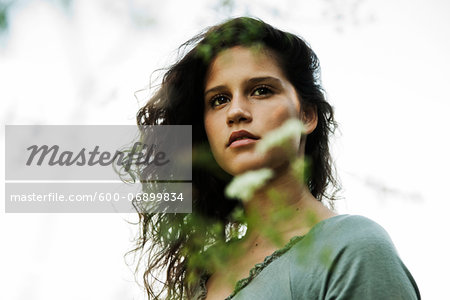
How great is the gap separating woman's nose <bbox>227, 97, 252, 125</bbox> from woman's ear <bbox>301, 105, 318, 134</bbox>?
37 centimetres

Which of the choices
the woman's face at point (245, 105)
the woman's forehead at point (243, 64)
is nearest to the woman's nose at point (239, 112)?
the woman's face at point (245, 105)

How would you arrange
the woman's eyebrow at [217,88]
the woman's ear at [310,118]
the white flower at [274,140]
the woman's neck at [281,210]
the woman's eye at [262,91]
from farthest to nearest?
the woman's ear at [310,118] < the woman's eyebrow at [217,88] < the woman's eye at [262,91] < the woman's neck at [281,210] < the white flower at [274,140]

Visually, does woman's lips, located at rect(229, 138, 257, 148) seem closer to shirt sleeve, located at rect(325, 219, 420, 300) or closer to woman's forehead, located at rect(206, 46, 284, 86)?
woman's forehead, located at rect(206, 46, 284, 86)

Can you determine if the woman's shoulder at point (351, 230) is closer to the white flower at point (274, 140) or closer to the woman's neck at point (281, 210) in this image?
the woman's neck at point (281, 210)

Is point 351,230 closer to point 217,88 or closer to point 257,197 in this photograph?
point 257,197

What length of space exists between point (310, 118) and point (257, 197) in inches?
15.6

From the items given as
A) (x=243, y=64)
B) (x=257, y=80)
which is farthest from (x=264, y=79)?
(x=243, y=64)

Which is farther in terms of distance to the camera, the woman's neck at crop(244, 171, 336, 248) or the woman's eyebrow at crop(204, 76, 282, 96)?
the woman's eyebrow at crop(204, 76, 282, 96)

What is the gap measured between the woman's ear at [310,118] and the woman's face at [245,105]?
11 cm

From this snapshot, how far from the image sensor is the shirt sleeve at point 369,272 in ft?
4.69

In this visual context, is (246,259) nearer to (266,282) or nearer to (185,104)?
(266,282)

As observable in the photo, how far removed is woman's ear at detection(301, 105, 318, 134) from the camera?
2291mm

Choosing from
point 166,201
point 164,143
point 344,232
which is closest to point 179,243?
point 166,201

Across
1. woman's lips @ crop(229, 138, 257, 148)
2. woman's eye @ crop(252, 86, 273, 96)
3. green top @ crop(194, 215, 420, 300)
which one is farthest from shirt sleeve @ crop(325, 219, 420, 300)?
woman's eye @ crop(252, 86, 273, 96)
